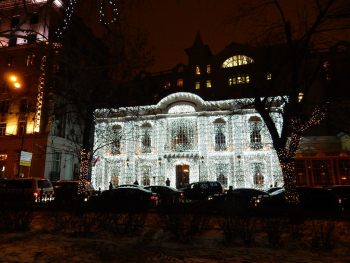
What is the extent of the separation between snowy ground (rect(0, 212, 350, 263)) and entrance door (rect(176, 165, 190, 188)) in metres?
22.5

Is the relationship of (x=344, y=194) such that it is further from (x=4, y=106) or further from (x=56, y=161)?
(x=4, y=106)

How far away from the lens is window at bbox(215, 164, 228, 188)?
29.6 m

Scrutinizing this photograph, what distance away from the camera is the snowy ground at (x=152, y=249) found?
584cm

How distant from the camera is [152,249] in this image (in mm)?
6586

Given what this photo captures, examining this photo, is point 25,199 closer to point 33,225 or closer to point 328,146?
point 33,225

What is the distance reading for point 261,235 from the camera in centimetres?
820

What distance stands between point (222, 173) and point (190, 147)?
4680 millimetres

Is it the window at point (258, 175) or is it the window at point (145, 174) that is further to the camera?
the window at point (145, 174)

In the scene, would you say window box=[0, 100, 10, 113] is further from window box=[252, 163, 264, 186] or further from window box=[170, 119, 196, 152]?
window box=[252, 163, 264, 186]

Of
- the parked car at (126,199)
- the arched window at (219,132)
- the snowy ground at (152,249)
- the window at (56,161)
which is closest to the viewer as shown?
the snowy ground at (152,249)

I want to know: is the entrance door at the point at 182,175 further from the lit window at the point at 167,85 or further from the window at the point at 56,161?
Result: the lit window at the point at 167,85

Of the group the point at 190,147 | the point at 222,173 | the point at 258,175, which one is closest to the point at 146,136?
the point at 190,147

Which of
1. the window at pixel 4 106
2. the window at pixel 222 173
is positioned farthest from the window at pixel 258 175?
the window at pixel 4 106

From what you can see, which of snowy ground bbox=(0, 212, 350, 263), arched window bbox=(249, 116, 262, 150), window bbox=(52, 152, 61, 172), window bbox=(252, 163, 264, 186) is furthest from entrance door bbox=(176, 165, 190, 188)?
snowy ground bbox=(0, 212, 350, 263)
